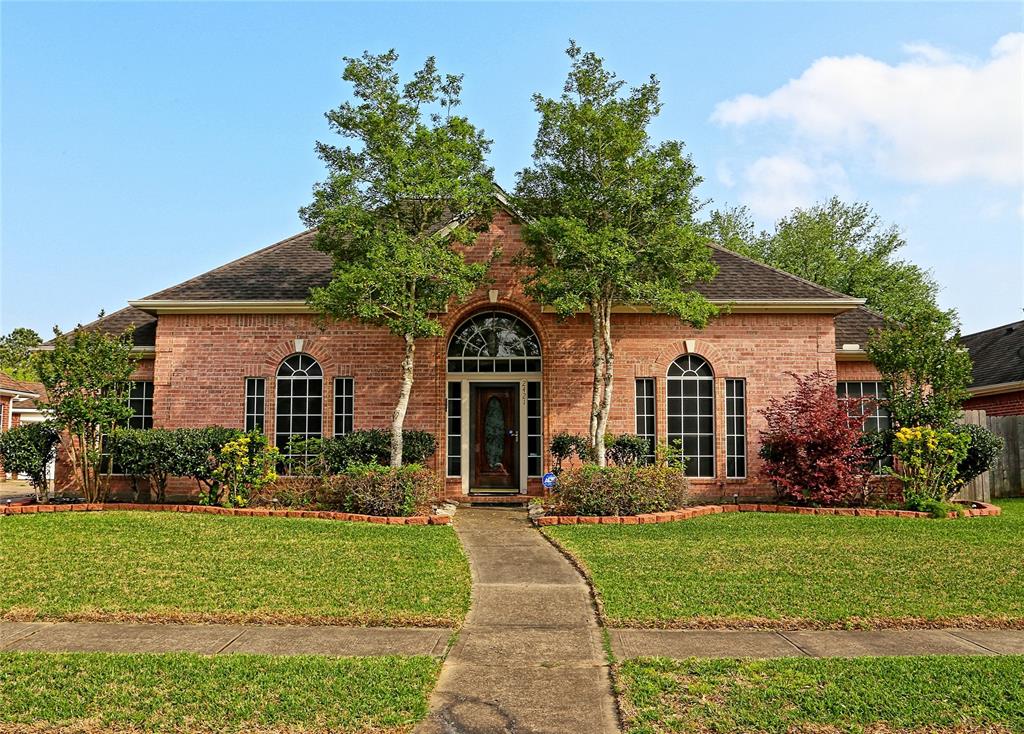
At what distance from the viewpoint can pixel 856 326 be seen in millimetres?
16625

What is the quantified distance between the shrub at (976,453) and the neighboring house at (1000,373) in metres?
6.45

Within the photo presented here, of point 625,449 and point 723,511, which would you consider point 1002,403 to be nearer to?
point 723,511

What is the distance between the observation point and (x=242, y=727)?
13.5 ft

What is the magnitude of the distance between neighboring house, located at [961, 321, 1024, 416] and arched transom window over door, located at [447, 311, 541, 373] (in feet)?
39.5

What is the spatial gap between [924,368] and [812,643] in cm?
940

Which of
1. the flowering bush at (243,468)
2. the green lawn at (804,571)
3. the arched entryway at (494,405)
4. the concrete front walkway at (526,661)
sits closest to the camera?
the concrete front walkway at (526,661)

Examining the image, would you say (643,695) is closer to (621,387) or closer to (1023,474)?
(621,387)

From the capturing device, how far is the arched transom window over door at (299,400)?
1473 centimetres

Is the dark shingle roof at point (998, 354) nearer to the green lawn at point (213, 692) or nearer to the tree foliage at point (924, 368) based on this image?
the tree foliage at point (924, 368)

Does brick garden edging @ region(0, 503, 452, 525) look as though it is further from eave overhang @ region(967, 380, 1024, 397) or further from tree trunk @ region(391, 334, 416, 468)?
eave overhang @ region(967, 380, 1024, 397)

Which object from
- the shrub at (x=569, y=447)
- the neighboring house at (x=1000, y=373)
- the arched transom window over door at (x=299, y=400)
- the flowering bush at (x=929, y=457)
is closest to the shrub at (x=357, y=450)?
the arched transom window over door at (x=299, y=400)

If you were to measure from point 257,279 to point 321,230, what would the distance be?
2.96 m

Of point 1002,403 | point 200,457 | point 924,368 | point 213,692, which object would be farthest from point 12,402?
point 1002,403

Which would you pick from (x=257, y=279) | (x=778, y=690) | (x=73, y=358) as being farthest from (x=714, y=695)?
(x=257, y=279)
